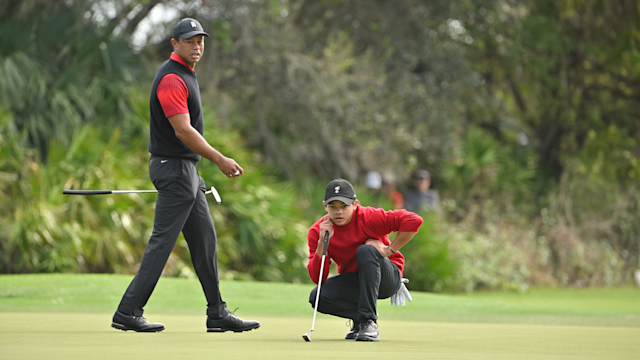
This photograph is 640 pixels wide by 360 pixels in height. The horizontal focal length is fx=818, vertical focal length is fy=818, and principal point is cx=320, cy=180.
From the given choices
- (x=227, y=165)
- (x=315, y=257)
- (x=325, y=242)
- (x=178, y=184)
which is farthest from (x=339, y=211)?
(x=178, y=184)

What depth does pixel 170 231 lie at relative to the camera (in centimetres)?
550

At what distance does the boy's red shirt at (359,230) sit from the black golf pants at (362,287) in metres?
0.12

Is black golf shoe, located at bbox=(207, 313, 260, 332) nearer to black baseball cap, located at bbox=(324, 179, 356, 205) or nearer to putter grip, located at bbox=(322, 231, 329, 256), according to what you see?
A: putter grip, located at bbox=(322, 231, 329, 256)

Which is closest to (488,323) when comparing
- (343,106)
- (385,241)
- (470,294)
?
(385,241)

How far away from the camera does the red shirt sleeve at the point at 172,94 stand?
536cm

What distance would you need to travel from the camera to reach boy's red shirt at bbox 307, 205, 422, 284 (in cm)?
527

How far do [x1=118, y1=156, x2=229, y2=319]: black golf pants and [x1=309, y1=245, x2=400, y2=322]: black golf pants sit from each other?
74 cm

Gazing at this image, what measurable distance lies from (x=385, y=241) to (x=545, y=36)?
11763mm

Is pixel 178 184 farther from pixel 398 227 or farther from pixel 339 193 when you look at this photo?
pixel 398 227

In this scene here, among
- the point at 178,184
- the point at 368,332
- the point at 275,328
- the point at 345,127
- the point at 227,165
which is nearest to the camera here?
the point at 368,332

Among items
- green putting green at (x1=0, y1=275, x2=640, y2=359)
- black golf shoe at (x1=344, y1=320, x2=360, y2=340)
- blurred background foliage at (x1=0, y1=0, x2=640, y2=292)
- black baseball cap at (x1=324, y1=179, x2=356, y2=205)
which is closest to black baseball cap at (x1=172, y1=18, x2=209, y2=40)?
black baseball cap at (x1=324, y1=179, x2=356, y2=205)

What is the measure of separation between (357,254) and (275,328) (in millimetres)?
1234

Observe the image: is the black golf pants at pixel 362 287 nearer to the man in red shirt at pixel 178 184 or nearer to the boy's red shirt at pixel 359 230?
the boy's red shirt at pixel 359 230

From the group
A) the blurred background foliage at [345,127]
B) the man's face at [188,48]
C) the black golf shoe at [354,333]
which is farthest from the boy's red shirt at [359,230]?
the blurred background foliage at [345,127]
